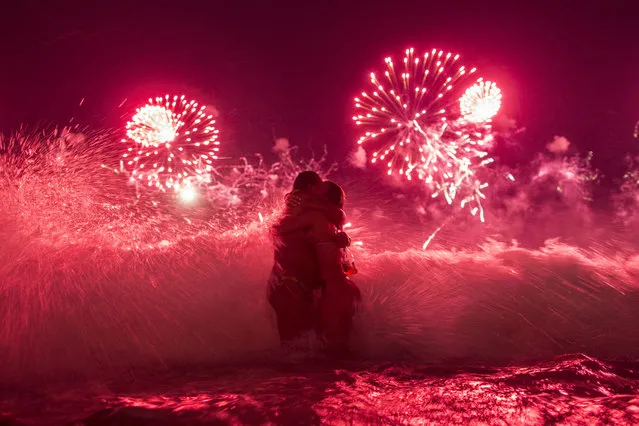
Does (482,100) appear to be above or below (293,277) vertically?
above

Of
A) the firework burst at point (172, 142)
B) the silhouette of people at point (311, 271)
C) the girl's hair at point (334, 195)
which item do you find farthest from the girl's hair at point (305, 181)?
the firework burst at point (172, 142)

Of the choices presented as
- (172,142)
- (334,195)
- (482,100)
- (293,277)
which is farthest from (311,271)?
(482,100)

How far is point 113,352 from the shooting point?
468 cm

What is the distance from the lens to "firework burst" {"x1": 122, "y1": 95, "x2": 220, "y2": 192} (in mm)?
9433

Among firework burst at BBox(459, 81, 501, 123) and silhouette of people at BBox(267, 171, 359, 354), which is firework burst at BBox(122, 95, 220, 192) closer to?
silhouette of people at BBox(267, 171, 359, 354)

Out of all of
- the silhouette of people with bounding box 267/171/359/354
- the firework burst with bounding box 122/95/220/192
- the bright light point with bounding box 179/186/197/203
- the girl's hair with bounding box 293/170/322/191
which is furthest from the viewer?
the firework burst with bounding box 122/95/220/192

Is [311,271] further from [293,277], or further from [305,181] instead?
[305,181]

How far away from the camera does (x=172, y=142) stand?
400 inches

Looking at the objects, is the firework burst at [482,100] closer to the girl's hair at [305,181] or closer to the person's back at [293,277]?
the girl's hair at [305,181]

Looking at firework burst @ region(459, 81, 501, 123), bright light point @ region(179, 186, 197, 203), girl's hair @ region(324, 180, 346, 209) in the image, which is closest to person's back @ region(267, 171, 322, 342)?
girl's hair @ region(324, 180, 346, 209)

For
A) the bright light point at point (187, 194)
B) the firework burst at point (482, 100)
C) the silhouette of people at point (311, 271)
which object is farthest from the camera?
the firework burst at point (482, 100)

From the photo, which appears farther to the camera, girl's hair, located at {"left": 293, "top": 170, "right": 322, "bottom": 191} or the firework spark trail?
the firework spark trail

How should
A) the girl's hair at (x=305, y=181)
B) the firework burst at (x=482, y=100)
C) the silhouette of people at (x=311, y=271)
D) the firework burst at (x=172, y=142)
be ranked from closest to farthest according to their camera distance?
the silhouette of people at (x=311, y=271)
the girl's hair at (x=305, y=181)
the firework burst at (x=172, y=142)
the firework burst at (x=482, y=100)

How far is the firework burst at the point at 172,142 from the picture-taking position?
9433mm
